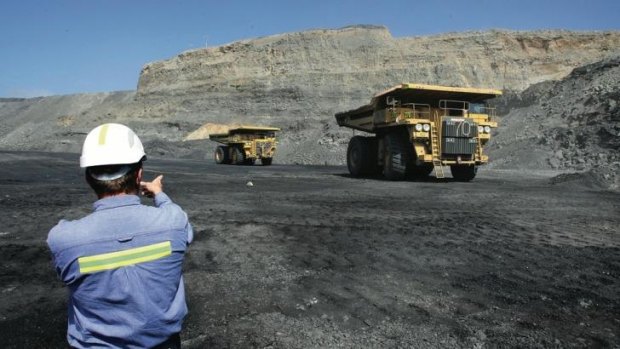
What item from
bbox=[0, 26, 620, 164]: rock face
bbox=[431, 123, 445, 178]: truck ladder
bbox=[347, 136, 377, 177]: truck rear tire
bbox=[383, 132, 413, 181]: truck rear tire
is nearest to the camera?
bbox=[431, 123, 445, 178]: truck ladder

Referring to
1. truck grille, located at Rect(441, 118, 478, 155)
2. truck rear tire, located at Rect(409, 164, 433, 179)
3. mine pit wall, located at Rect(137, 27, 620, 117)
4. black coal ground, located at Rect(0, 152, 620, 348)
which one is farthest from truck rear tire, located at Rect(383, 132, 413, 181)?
mine pit wall, located at Rect(137, 27, 620, 117)

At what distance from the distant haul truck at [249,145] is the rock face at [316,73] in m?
12.5

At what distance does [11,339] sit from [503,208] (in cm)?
859

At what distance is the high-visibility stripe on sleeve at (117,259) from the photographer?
1851 millimetres

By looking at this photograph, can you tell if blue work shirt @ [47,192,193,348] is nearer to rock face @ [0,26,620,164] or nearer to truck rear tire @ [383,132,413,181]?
truck rear tire @ [383,132,413,181]

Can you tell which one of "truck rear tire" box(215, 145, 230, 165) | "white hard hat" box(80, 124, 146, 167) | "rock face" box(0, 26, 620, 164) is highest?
"rock face" box(0, 26, 620, 164)

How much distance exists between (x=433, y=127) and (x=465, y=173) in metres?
2.38

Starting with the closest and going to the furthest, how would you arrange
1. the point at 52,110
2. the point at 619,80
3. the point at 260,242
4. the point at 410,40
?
the point at 260,242
the point at 619,80
the point at 410,40
the point at 52,110

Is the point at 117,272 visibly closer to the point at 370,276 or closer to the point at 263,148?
the point at 370,276

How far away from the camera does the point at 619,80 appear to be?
25375mm

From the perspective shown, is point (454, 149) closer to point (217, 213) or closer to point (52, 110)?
point (217, 213)

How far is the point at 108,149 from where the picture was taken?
1.97m

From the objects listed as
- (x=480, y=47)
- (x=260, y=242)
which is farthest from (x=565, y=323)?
(x=480, y=47)

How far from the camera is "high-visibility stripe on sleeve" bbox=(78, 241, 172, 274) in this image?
185cm
